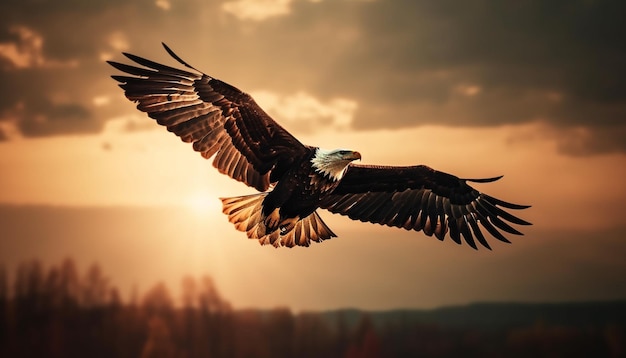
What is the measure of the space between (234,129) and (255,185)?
55 centimetres

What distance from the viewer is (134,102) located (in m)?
7.27

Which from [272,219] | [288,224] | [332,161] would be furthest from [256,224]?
[332,161]

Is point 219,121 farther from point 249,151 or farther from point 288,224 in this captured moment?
point 288,224

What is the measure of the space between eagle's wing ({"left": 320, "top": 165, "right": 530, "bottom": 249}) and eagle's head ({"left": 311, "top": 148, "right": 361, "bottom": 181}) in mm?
669

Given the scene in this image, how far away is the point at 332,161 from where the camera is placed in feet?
23.6

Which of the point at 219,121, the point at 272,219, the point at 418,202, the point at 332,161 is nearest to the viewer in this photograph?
the point at 332,161

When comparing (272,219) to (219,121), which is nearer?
(219,121)

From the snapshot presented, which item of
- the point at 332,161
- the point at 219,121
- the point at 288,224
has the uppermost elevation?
the point at 219,121

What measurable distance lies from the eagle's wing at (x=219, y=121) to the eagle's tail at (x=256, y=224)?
0.21 m

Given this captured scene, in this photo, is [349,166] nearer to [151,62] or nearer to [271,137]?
[271,137]

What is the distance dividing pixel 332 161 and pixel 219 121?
1.10 m

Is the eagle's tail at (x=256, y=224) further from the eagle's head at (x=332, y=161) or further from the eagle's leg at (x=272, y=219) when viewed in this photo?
the eagle's head at (x=332, y=161)

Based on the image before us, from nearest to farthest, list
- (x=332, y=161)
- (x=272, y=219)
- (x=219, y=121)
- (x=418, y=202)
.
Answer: (x=332, y=161) → (x=219, y=121) → (x=272, y=219) → (x=418, y=202)

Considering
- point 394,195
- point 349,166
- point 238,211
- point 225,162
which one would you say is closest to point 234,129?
point 225,162
